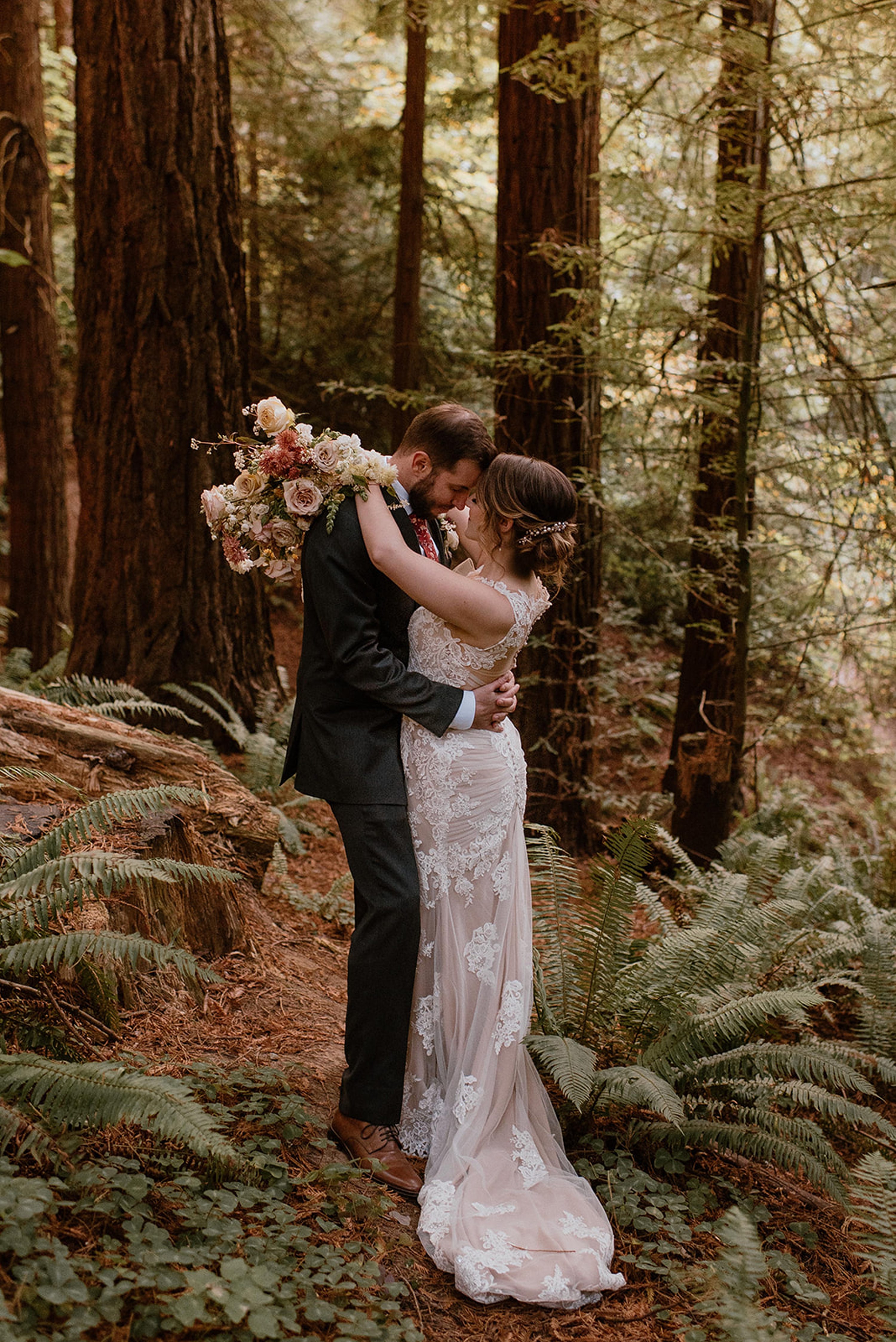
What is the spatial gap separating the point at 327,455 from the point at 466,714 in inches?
37.3

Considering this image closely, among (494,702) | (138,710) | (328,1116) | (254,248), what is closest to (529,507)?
(494,702)

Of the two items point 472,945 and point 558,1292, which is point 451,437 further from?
point 558,1292

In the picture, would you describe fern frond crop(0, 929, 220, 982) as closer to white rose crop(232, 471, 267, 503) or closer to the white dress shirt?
the white dress shirt

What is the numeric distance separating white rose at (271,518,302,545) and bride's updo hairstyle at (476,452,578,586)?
2.04ft

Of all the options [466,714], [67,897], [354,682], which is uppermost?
[354,682]

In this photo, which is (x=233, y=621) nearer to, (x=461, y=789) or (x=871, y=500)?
(x=461, y=789)

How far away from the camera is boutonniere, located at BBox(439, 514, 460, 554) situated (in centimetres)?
386

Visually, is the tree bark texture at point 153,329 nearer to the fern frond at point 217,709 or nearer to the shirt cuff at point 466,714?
the fern frond at point 217,709

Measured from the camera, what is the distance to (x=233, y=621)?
6.52 meters

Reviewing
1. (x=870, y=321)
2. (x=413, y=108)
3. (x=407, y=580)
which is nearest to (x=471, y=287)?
(x=413, y=108)

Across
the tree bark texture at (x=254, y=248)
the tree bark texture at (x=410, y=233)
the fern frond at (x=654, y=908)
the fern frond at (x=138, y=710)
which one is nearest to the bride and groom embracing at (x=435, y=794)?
the fern frond at (x=654, y=908)

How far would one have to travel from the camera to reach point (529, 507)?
10.6ft

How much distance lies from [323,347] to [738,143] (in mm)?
6858

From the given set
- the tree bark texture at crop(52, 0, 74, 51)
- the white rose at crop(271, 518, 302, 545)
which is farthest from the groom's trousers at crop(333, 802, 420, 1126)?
the tree bark texture at crop(52, 0, 74, 51)
